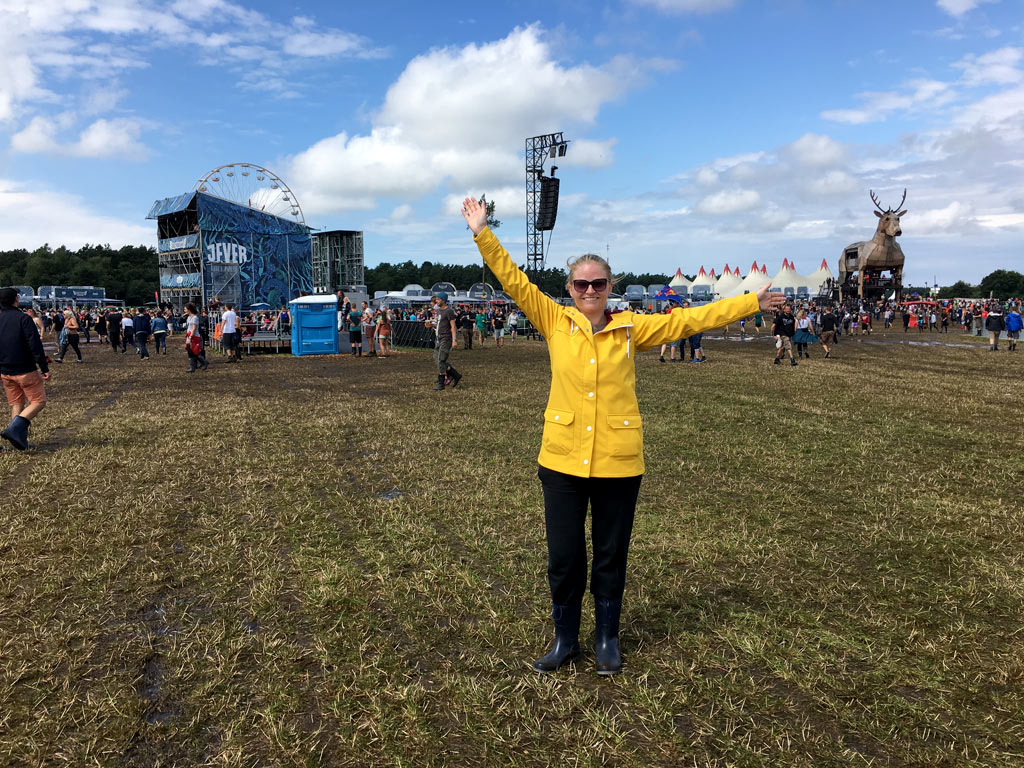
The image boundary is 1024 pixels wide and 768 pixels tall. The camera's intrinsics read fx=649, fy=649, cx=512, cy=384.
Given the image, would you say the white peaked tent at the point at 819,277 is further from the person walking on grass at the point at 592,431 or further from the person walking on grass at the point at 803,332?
the person walking on grass at the point at 592,431

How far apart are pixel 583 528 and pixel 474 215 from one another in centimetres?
160

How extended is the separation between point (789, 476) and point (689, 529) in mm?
2090

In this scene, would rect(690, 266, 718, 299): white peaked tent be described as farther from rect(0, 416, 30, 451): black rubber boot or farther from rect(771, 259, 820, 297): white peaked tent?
rect(0, 416, 30, 451): black rubber boot

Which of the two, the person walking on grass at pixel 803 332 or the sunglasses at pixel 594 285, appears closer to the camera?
the sunglasses at pixel 594 285

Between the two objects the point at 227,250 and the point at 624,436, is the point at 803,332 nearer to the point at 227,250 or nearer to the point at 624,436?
the point at 624,436

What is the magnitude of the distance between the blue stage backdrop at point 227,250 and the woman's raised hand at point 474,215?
48.4m

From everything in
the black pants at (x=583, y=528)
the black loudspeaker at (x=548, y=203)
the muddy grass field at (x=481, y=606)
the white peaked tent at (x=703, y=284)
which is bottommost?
the muddy grass field at (x=481, y=606)

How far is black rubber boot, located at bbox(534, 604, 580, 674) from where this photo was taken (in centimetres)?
312

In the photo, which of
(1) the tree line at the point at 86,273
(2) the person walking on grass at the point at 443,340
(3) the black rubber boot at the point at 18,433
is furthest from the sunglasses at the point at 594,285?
(1) the tree line at the point at 86,273

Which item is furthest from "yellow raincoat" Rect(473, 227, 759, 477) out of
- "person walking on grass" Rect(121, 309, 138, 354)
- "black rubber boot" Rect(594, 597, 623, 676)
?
"person walking on grass" Rect(121, 309, 138, 354)

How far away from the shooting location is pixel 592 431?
2939mm

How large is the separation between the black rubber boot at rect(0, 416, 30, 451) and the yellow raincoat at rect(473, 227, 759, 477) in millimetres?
7201

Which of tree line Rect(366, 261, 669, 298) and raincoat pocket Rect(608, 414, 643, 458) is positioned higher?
tree line Rect(366, 261, 669, 298)

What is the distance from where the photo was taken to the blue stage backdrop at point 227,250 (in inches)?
1897
